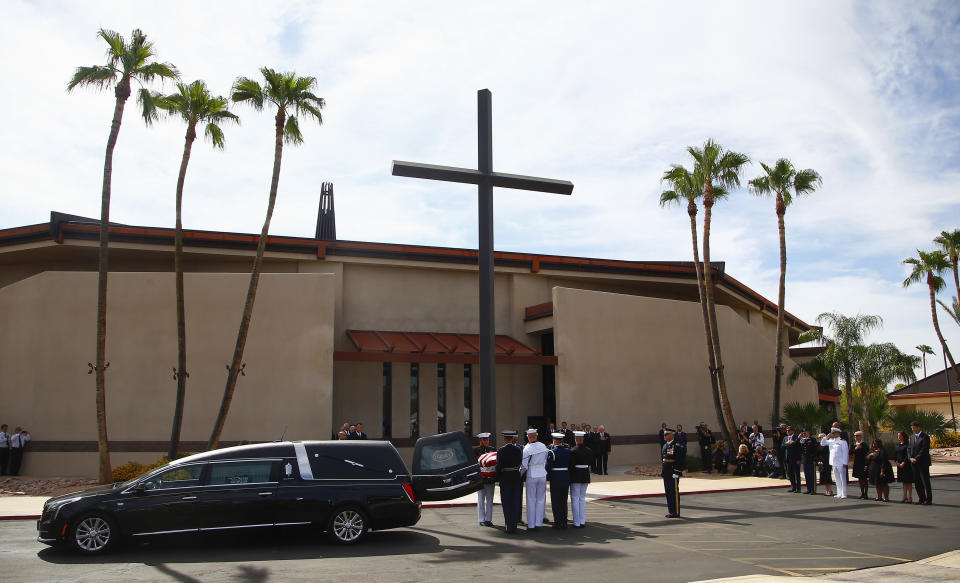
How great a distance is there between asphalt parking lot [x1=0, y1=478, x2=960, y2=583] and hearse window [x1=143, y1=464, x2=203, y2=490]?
897 millimetres

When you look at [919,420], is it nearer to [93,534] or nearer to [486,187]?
[486,187]

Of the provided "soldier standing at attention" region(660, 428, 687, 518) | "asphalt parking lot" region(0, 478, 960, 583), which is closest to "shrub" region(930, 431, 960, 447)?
"asphalt parking lot" region(0, 478, 960, 583)

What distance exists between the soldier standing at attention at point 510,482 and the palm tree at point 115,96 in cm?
1310

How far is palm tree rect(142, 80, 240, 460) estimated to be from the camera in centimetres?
2144

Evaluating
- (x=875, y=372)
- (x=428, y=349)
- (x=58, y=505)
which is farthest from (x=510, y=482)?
(x=875, y=372)

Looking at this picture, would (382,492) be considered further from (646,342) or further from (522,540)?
(646,342)

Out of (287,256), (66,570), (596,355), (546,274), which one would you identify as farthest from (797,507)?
(287,256)

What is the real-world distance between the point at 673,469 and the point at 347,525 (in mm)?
6526

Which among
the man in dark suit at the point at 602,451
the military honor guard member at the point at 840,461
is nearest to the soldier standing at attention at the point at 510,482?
the military honor guard member at the point at 840,461

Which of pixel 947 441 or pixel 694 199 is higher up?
pixel 694 199

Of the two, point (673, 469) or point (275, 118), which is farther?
point (275, 118)

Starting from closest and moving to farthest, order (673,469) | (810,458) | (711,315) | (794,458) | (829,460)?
(673,469), (829,460), (810,458), (794,458), (711,315)

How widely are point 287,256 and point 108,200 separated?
755 cm

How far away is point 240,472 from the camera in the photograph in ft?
35.0
